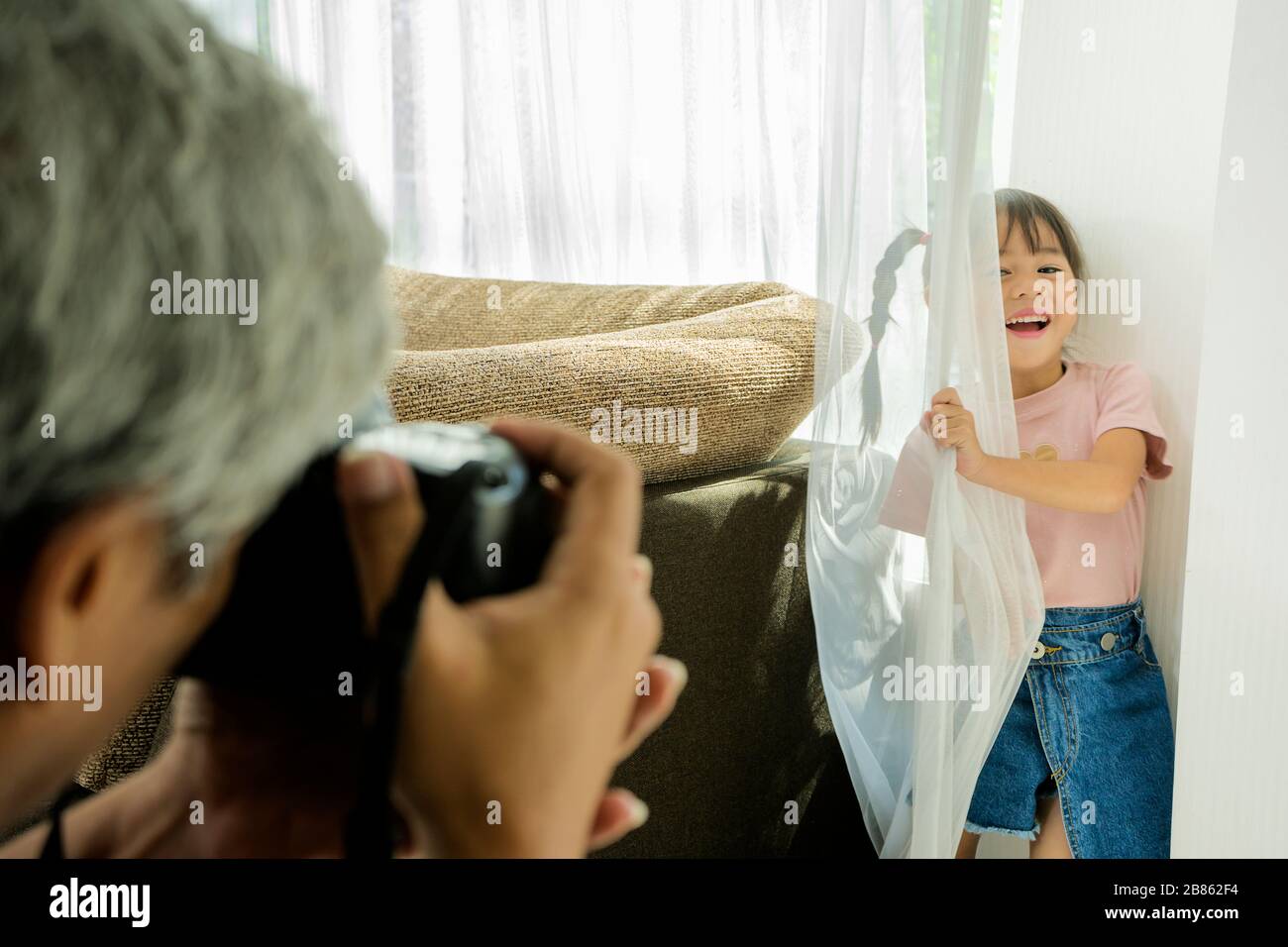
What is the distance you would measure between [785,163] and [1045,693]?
1.26 m

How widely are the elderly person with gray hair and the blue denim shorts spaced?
1225 millimetres

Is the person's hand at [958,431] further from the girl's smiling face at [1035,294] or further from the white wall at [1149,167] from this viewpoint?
the white wall at [1149,167]

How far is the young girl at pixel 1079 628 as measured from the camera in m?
1.36

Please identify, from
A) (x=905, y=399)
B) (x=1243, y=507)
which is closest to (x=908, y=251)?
(x=905, y=399)

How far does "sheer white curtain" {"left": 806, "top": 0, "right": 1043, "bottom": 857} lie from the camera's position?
1216 mm

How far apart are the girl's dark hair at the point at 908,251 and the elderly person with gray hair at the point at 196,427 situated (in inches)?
42.0

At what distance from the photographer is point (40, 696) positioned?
25 centimetres

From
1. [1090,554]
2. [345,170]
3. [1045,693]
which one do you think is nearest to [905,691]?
[1045,693]

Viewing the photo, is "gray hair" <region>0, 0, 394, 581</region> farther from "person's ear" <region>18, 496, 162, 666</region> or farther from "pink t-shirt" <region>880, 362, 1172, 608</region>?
"pink t-shirt" <region>880, 362, 1172, 608</region>

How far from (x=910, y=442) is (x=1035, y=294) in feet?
0.97

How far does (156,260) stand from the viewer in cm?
24

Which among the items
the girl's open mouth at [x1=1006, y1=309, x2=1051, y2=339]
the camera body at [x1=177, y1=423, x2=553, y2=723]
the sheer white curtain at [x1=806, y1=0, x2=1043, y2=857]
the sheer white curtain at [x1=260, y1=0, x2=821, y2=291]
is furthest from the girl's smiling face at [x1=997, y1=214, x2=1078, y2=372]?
the camera body at [x1=177, y1=423, x2=553, y2=723]

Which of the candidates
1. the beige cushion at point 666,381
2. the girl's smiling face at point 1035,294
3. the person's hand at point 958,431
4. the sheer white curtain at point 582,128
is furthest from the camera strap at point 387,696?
the sheer white curtain at point 582,128
